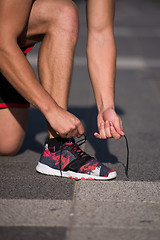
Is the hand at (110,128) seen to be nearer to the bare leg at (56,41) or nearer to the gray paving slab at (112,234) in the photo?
the bare leg at (56,41)

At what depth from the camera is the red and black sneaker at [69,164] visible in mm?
2604

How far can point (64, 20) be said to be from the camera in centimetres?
277

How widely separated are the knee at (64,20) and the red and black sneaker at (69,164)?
0.68 m

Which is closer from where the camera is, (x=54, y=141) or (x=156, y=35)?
(x=54, y=141)

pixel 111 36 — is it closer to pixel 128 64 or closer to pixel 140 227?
pixel 140 227

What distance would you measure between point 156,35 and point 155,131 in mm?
10273

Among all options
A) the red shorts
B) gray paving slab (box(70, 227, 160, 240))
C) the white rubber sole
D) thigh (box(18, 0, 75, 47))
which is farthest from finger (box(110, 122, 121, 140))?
the red shorts

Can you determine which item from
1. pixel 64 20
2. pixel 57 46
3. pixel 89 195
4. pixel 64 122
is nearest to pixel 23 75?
pixel 64 122

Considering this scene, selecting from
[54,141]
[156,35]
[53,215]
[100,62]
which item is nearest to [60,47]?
[100,62]

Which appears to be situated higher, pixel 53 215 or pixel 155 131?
pixel 53 215

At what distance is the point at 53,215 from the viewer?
2.08m

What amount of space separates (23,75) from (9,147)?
36.3 inches

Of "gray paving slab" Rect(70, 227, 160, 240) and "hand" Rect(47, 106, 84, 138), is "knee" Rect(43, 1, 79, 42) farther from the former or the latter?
"gray paving slab" Rect(70, 227, 160, 240)

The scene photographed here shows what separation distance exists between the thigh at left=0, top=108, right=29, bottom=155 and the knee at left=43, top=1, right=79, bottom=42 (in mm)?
725
